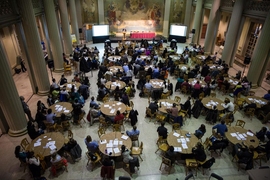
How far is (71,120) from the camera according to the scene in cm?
1011

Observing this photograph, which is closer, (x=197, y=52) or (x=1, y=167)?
(x=1, y=167)

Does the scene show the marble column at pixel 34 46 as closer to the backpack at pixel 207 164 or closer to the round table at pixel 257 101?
the backpack at pixel 207 164

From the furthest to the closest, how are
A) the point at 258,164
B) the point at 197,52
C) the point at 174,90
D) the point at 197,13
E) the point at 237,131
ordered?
1. the point at 197,13
2. the point at 197,52
3. the point at 174,90
4. the point at 237,131
5. the point at 258,164

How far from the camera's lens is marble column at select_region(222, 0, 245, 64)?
1521 cm

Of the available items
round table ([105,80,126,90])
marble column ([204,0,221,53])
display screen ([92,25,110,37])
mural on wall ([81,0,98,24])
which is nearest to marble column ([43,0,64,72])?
round table ([105,80,126,90])

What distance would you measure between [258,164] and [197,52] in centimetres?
1238

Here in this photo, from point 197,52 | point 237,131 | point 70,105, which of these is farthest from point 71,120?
point 197,52

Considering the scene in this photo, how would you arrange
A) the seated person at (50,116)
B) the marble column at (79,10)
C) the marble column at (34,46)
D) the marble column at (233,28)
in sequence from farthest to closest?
the marble column at (79,10) < the marble column at (233,28) < the marble column at (34,46) < the seated person at (50,116)

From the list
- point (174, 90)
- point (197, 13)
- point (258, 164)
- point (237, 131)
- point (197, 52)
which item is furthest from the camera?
point (197, 13)

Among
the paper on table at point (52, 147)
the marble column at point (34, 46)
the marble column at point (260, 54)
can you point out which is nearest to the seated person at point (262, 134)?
the marble column at point (260, 54)

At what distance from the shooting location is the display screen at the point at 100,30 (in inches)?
932

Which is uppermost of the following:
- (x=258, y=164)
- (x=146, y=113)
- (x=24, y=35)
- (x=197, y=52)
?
(x=24, y=35)

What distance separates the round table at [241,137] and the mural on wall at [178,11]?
20761 millimetres

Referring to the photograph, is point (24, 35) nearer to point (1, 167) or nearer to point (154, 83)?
point (1, 167)
